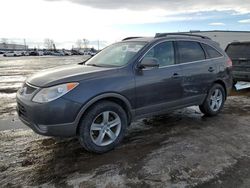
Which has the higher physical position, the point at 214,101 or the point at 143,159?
the point at 214,101

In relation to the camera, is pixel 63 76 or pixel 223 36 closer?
pixel 63 76

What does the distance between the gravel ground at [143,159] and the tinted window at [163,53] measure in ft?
4.50

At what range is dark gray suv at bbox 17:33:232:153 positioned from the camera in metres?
4.26

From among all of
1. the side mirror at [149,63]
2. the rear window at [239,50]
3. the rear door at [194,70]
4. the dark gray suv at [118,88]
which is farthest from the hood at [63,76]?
the rear window at [239,50]

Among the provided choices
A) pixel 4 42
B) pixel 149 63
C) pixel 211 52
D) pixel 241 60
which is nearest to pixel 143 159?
pixel 149 63

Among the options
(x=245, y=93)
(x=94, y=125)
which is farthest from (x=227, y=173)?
(x=245, y=93)

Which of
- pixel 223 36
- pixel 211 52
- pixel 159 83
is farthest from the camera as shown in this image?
pixel 223 36

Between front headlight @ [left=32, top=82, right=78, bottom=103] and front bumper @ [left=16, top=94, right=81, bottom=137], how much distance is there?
Answer: 7 centimetres

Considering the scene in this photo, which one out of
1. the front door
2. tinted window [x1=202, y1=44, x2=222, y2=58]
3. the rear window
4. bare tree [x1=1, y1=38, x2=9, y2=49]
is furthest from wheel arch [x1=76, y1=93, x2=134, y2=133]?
bare tree [x1=1, y1=38, x2=9, y2=49]

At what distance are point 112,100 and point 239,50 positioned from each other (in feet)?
23.9

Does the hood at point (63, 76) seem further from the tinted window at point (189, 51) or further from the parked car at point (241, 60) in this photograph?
the parked car at point (241, 60)

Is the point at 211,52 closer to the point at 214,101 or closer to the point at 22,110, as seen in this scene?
the point at 214,101

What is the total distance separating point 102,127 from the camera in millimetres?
4688

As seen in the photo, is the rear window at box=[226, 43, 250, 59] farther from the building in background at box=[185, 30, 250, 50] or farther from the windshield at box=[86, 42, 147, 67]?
the building in background at box=[185, 30, 250, 50]
